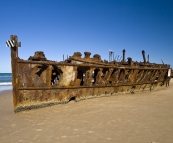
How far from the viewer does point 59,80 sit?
6668 millimetres

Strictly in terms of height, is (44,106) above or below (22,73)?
below

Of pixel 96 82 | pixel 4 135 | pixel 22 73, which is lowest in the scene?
pixel 4 135

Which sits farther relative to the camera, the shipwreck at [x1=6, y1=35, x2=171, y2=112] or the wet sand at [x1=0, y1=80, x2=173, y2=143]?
the shipwreck at [x1=6, y1=35, x2=171, y2=112]

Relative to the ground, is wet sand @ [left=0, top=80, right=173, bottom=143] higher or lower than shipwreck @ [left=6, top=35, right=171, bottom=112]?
lower

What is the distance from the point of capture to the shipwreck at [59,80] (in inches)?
224

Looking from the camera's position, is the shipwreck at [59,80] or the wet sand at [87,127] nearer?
the wet sand at [87,127]

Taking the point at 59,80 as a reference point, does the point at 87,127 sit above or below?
below

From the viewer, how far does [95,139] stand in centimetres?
332

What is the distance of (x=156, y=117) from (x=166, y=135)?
137cm

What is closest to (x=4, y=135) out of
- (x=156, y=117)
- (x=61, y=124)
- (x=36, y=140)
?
(x=36, y=140)

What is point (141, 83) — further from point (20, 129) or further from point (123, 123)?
point (20, 129)

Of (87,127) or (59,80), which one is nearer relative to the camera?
(87,127)

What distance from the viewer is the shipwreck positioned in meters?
5.68

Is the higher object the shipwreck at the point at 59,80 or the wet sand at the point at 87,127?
the shipwreck at the point at 59,80
